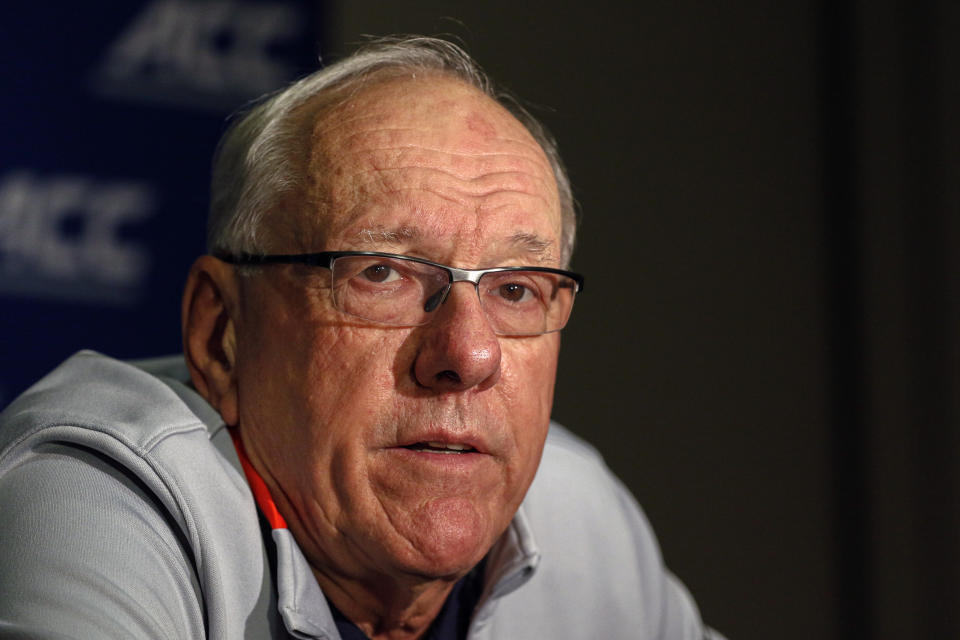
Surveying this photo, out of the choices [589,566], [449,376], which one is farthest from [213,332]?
[589,566]

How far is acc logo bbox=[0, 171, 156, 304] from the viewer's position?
6.56 feet

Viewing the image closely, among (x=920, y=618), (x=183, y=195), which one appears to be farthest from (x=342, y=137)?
(x=920, y=618)

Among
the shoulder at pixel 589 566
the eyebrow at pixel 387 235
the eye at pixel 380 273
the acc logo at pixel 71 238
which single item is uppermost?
the eyebrow at pixel 387 235

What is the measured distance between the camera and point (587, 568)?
1.53 metres

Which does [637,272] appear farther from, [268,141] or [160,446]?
[160,446]

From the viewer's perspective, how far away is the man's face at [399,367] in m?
1.09

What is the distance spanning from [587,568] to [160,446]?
2.48ft

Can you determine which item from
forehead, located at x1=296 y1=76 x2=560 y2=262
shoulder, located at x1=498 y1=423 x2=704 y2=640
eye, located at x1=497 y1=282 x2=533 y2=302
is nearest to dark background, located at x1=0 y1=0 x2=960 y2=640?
shoulder, located at x1=498 y1=423 x2=704 y2=640

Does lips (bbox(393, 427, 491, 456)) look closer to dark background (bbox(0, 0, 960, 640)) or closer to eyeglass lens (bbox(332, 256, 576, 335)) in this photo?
eyeglass lens (bbox(332, 256, 576, 335))

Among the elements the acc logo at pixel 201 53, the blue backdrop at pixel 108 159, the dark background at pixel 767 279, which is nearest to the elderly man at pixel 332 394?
the blue backdrop at pixel 108 159

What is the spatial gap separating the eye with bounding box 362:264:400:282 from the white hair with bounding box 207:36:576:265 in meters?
0.15

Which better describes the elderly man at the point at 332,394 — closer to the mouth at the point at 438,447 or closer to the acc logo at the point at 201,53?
the mouth at the point at 438,447

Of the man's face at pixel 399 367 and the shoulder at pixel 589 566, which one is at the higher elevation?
the man's face at pixel 399 367

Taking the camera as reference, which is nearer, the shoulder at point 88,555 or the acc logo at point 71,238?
the shoulder at point 88,555
